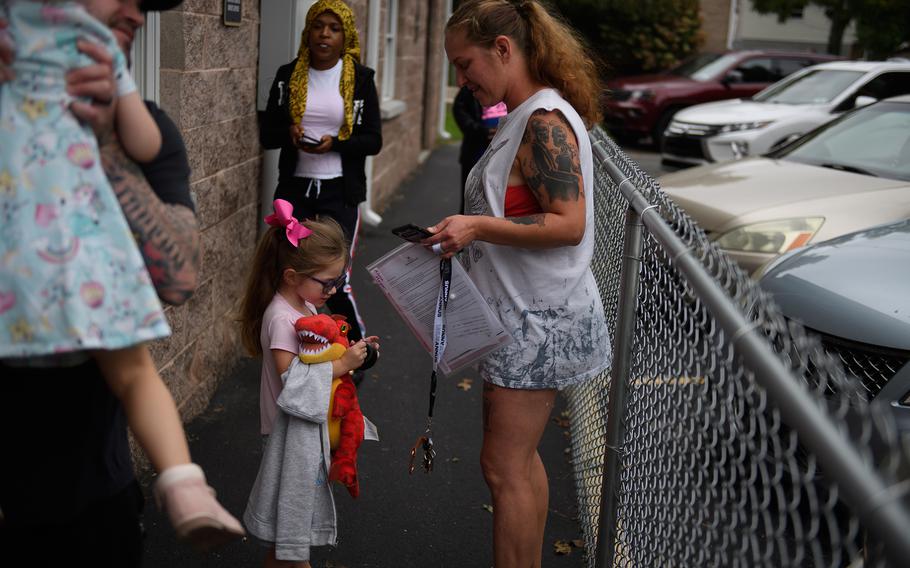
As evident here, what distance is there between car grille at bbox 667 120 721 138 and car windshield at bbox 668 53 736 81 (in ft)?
15.3

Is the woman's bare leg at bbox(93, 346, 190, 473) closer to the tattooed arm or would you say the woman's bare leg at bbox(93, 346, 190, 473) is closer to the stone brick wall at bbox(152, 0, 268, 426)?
the tattooed arm

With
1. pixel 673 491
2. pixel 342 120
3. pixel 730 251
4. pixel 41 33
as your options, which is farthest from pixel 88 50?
pixel 730 251

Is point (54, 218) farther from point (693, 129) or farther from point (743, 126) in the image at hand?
point (693, 129)

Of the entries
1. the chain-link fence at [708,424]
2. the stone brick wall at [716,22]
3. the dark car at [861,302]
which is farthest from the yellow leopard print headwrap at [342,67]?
the stone brick wall at [716,22]

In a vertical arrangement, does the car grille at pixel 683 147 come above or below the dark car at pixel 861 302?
below

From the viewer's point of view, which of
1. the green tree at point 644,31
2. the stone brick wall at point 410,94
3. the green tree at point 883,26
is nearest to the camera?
the stone brick wall at point 410,94

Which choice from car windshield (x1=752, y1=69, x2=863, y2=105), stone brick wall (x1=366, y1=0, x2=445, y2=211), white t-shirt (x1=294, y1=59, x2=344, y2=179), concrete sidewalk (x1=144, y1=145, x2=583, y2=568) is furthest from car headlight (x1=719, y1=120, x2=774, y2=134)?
white t-shirt (x1=294, y1=59, x2=344, y2=179)

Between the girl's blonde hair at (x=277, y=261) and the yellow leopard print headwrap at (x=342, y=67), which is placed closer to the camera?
the girl's blonde hair at (x=277, y=261)

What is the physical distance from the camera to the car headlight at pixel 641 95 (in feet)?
60.3

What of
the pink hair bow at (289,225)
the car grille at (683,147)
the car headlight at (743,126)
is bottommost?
the car grille at (683,147)

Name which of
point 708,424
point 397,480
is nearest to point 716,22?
point 397,480

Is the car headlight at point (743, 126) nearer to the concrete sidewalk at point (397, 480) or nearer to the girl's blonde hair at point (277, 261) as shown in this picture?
the concrete sidewalk at point (397, 480)

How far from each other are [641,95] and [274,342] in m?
16.5

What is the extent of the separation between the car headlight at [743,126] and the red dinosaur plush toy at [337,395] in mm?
11321
